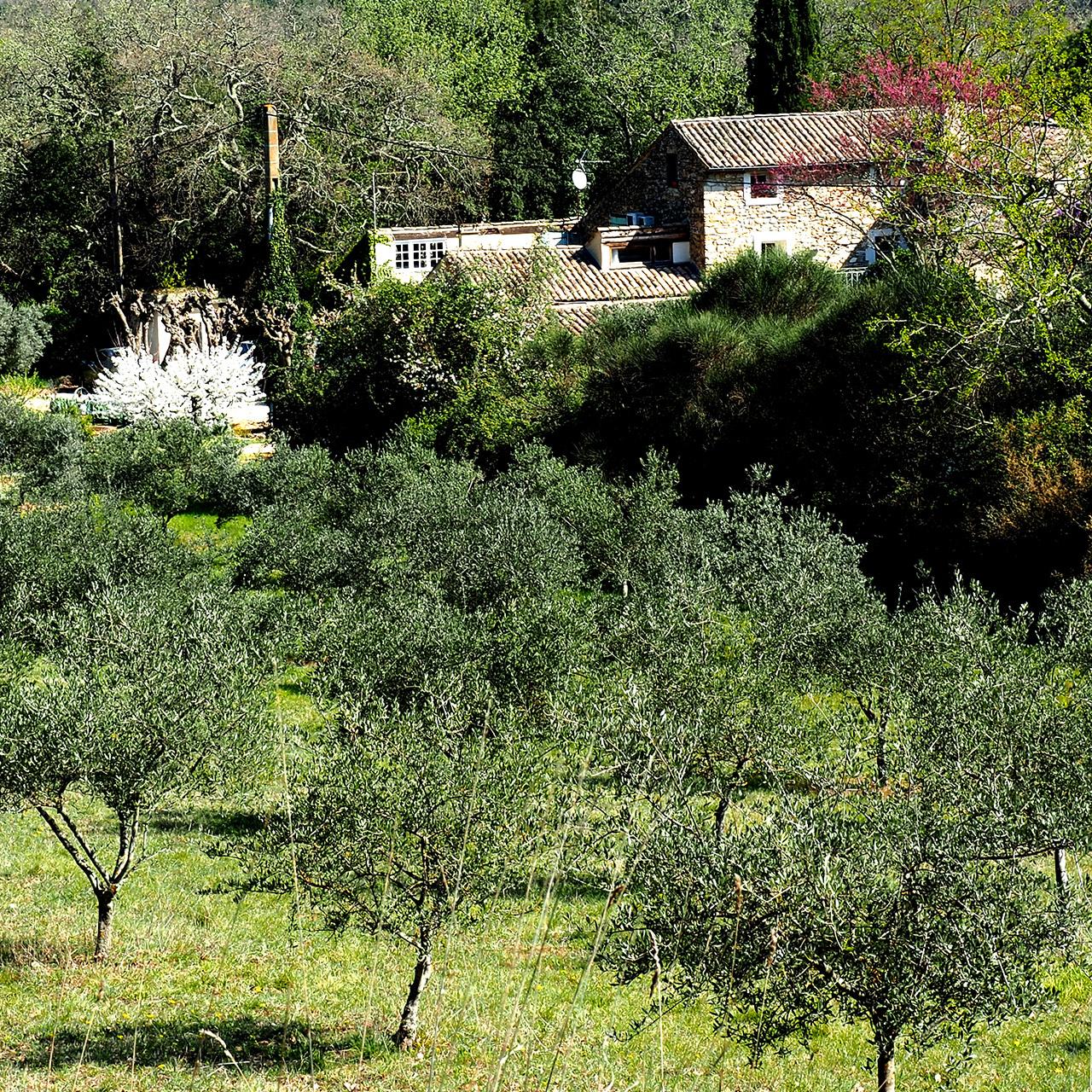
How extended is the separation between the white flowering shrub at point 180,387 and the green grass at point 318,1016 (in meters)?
22.1

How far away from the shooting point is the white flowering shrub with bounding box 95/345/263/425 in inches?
1319

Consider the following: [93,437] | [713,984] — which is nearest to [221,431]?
[93,437]

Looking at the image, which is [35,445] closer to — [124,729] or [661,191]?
[661,191]

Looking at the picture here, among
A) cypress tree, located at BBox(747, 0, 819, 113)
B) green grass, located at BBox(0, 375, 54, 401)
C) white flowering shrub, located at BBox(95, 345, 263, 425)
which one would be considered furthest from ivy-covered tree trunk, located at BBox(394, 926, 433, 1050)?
cypress tree, located at BBox(747, 0, 819, 113)

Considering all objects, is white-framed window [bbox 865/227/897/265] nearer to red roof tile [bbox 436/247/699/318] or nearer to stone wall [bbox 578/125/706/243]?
stone wall [bbox 578/125/706/243]

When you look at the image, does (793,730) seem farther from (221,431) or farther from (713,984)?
(221,431)

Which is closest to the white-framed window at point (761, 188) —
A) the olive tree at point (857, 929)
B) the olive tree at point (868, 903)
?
the olive tree at point (868, 903)

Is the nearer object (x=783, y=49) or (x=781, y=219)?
(x=781, y=219)

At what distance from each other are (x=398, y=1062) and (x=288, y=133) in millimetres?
41572

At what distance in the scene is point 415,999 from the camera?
29.9ft

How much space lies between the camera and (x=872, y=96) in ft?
125

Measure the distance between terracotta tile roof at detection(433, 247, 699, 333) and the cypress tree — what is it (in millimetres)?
12358

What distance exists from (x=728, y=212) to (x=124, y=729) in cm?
3094

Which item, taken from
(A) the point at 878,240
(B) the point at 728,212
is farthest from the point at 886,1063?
(A) the point at 878,240
